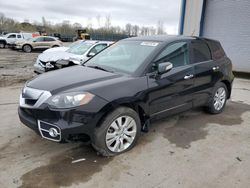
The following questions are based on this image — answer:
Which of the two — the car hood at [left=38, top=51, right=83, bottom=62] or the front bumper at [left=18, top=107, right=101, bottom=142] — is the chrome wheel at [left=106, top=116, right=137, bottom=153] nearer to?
the front bumper at [left=18, top=107, right=101, bottom=142]

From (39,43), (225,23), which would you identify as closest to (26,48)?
(39,43)

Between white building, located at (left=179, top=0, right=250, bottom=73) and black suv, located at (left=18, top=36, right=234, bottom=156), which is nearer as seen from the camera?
black suv, located at (left=18, top=36, right=234, bottom=156)

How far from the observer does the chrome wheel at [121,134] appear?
3342 millimetres

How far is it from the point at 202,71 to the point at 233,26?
325 inches

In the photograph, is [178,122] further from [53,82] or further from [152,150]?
[53,82]

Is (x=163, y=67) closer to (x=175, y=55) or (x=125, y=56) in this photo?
(x=175, y=55)

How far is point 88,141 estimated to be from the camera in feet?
10.8

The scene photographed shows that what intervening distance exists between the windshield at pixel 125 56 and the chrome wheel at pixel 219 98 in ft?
6.54

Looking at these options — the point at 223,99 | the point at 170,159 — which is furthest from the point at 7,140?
the point at 223,99

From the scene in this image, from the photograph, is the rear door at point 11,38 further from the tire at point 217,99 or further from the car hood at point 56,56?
the tire at point 217,99

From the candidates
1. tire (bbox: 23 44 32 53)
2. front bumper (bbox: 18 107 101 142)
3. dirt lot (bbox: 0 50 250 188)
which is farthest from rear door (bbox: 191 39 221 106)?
tire (bbox: 23 44 32 53)

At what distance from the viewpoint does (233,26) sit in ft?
37.6

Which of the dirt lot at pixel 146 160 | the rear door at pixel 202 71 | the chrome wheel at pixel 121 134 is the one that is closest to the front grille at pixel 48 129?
the dirt lot at pixel 146 160

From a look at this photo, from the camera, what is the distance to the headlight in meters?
3.02
